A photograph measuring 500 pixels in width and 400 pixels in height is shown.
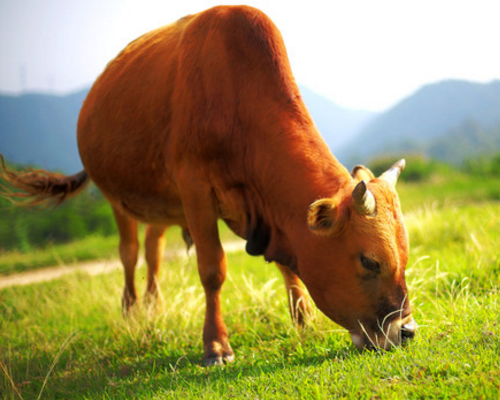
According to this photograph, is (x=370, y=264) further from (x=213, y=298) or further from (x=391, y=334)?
(x=213, y=298)

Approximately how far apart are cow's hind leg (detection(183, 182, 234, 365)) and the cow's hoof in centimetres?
2

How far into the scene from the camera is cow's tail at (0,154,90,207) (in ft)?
19.1

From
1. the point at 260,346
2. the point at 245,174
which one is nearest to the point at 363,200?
the point at 245,174

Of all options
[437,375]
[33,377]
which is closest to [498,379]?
[437,375]

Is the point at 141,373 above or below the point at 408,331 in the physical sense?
below

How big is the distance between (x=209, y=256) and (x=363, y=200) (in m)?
1.43

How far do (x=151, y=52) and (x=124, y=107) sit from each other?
56 centimetres

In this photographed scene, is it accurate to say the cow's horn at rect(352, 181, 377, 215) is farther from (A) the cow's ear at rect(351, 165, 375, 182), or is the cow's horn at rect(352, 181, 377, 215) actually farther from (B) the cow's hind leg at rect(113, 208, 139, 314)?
(B) the cow's hind leg at rect(113, 208, 139, 314)

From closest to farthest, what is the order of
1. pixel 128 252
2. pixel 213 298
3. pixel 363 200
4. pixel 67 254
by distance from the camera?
pixel 363 200 → pixel 213 298 → pixel 128 252 → pixel 67 254

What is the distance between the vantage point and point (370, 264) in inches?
123

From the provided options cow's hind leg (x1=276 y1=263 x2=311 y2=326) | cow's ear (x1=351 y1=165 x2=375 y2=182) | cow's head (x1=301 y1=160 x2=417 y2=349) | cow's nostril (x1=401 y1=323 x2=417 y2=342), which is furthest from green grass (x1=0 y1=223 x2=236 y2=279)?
cow's nostril (x1=401 y1=323 x2=417 y2=342)

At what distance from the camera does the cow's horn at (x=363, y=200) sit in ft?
9.71

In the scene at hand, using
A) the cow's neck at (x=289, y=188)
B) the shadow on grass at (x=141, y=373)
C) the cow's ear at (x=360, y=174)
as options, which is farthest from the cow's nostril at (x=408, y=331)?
the cow's ear at (x=360, y=174)

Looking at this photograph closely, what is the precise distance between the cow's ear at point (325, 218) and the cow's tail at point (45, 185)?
12.0 ft
